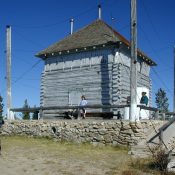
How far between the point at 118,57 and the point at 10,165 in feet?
38.2

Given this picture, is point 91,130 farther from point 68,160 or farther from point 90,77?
point 90,77

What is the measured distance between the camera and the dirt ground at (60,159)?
1077 cm

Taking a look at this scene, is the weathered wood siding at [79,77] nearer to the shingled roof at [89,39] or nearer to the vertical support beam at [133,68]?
the shingled roof at [89,39]

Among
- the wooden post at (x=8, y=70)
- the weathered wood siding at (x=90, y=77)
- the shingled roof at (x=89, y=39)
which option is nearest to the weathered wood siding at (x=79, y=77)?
the weathered wood siding at (x=90, y=77)

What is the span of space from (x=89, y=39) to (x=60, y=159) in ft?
38.5

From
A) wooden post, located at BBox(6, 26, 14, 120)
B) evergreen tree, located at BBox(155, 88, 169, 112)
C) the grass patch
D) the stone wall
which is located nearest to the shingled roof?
wooden post, located at BBox(6, 26, 14, 120)

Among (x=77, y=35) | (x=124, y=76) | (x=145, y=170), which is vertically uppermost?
(x=77, y=35)

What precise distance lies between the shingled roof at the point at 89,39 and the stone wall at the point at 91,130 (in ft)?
18.0

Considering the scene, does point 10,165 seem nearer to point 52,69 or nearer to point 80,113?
point 80,113

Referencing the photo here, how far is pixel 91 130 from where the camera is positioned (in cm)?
1734

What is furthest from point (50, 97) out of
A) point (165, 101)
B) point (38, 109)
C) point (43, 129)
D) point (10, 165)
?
point (165, 101)

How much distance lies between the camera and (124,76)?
21875 mm

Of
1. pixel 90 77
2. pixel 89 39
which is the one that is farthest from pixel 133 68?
pixel 89 39

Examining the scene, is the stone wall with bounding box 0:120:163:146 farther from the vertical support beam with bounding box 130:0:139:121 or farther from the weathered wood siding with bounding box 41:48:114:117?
the weathered wood siding with bounding box 41:48:114:117
